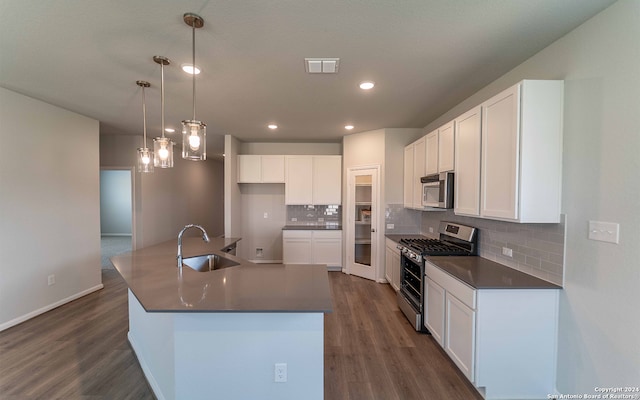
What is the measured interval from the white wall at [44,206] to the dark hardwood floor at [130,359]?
337 millimetres

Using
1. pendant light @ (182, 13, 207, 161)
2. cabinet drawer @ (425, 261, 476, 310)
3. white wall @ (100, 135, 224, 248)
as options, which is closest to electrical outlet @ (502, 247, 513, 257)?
cabinet drawer @ (425, 261, 476, 310)

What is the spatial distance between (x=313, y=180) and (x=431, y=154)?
2.43 m

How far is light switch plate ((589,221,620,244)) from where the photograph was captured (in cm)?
154

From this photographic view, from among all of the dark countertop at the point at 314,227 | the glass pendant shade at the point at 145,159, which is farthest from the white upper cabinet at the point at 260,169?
the glass pendant shade at the point at 145,159

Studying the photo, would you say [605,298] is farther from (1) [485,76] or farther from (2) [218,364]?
(2) [218,364]

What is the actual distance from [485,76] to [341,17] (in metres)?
1.65

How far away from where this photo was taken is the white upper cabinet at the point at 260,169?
5195 mm

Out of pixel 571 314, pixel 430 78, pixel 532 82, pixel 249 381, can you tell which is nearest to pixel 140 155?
pixel 249 381

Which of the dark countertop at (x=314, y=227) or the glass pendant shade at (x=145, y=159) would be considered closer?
the glass pendant shade at (x=145, y=159)

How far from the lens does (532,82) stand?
183cm

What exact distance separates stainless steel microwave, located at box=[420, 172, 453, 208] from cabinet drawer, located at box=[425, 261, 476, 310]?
2.35 ft

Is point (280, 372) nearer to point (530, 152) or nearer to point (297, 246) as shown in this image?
point (530, 152)

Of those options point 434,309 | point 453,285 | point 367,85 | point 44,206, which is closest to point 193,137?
point 367,85

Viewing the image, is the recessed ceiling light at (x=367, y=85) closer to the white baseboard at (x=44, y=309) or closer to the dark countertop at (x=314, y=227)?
the dark countertop at (x=314, y=227)
